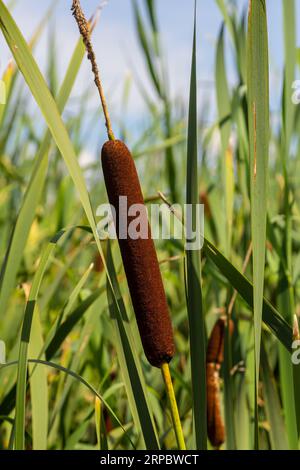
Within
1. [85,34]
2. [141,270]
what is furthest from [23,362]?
[85,34]

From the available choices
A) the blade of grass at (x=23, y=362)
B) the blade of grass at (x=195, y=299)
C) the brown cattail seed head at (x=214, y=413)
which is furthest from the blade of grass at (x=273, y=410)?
the blade of grass at (x=23, y=362)

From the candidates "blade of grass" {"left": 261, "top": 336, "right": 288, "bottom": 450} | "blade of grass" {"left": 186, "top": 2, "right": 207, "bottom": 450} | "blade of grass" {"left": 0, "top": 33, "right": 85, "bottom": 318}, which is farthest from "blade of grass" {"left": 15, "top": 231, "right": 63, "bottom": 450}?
"blade of grass" {"left": 261, "top": 336, "right": 288, "bottom": 450}

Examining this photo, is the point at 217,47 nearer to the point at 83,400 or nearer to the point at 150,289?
the point at 150,289

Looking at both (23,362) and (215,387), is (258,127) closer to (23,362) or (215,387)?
(23,362)

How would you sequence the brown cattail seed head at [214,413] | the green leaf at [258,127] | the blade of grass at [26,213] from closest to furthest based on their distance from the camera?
the green leaf at [258,127]
the blade of grass at [26,213]
the brown cattail seed head at [214,413]

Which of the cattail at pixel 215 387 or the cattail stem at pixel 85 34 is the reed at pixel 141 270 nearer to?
the cattail stem at pixel 85 34
